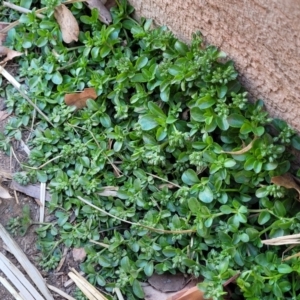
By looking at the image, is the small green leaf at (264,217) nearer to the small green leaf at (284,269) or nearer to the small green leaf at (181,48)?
the small green leaf at (284,269)

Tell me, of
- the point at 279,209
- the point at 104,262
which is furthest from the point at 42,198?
the point at 279,209

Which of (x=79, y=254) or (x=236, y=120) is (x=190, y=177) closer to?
(x=236, y=120)

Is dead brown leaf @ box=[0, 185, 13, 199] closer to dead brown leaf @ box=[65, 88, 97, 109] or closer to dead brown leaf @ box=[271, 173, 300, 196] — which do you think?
dead brown leaf @ box=[65, 88, 97, 109]

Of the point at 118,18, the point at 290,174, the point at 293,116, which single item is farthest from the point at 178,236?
the point at 118,18

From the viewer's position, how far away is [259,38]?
1.64 m

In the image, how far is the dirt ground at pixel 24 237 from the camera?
183 centimetres

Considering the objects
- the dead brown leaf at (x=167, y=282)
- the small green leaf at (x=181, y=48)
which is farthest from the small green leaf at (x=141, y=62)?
the dead brown leaf at (x=167, y=282)

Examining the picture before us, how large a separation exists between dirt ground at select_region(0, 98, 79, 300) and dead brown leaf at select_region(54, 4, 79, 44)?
1.42 ft

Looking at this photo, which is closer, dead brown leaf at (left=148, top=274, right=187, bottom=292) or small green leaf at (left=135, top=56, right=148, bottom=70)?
dead brown leaf at (left=148, top=274, right=187, bottom=292)

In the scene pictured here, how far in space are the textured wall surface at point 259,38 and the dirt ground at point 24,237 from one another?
0.75m

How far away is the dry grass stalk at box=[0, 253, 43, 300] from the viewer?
5.93ft

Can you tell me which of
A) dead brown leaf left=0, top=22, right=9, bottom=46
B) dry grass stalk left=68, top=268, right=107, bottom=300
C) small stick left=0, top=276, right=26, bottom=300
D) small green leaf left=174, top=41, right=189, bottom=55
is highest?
small green leaf left=174, top=41, right=189, bottom=55

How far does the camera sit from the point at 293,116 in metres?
1.70

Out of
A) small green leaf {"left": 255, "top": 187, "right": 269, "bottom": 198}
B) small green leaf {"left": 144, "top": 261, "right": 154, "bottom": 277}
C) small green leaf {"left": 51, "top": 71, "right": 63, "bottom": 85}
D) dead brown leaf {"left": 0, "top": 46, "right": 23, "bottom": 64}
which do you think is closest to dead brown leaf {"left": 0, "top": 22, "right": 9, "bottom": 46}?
dead brown leaf {"left": 0, "top": 46, "right": 23, "bottom": 64}
